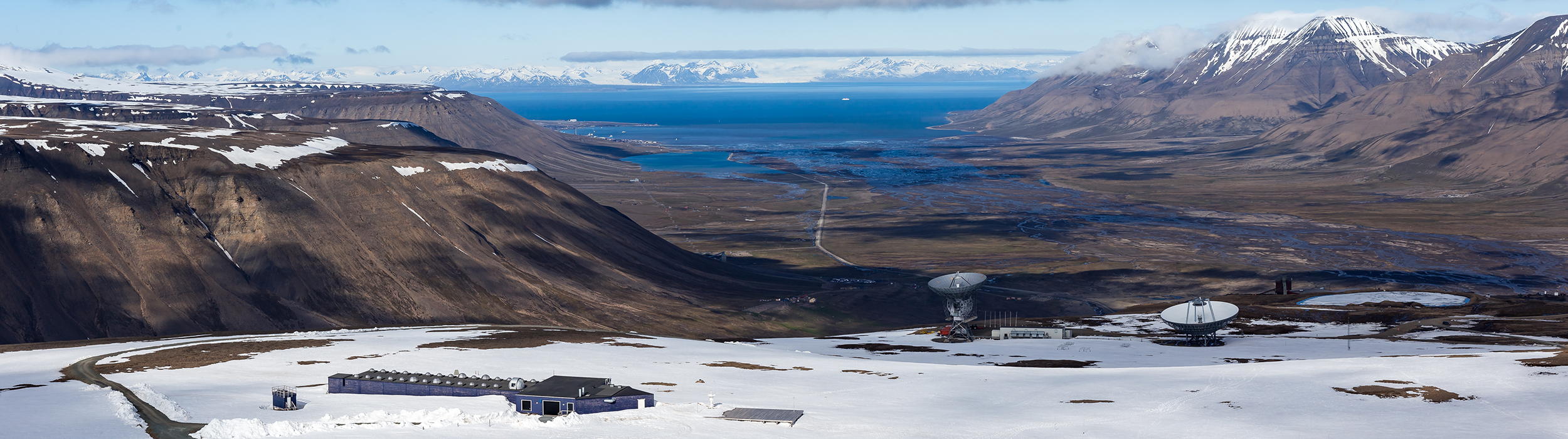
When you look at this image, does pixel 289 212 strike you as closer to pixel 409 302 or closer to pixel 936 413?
pixel 409 302

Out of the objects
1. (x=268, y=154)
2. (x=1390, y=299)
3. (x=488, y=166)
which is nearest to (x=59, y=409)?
(x=268, y=154)

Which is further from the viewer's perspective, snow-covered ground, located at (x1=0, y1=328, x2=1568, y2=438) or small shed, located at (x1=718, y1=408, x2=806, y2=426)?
small shed, located at (x1=718, y1=408, x2=806, y2=426)

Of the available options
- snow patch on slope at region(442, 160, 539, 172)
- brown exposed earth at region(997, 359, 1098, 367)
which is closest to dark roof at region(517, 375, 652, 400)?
brown exposed earth at region(997, 359, 1098, 367)

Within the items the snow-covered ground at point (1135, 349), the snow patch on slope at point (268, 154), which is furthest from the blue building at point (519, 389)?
the snow patch on slope at point (268, 154)

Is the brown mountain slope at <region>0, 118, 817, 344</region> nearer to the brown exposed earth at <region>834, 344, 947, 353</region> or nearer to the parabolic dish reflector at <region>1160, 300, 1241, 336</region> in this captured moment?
the brown exposed earth at <region>834, 344, 947, 353</region>

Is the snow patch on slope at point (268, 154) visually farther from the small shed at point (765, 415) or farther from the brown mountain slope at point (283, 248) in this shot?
the small shed at point (765, 415)

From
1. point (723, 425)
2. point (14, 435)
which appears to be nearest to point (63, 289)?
point (14, 435)
